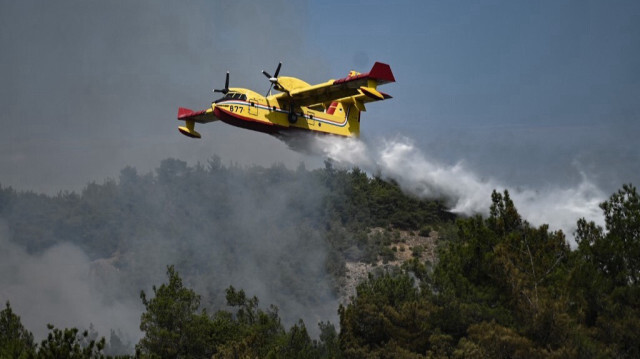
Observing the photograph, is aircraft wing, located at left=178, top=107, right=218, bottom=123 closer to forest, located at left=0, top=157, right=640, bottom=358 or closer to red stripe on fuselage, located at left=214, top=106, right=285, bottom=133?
Result: red stripe on fuselage, located at left=214, top=106, right=285, bottom=133

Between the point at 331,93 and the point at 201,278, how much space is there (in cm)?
6645

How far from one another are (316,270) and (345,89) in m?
56.6

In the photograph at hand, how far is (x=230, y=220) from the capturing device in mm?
117875

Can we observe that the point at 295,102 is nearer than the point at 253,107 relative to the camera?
No

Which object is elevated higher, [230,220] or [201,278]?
[230,220]

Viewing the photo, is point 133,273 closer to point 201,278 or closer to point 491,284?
point 201,278

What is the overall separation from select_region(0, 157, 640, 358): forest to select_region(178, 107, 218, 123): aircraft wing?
9351mm

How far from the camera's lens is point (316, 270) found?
307 ft

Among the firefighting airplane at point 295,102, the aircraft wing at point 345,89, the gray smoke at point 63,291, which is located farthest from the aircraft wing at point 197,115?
the gray smoke at point 63,291

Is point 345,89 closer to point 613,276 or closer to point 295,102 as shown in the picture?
point 295,102

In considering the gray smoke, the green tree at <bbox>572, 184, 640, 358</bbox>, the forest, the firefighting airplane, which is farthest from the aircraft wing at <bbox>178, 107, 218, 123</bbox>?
the gray smoke

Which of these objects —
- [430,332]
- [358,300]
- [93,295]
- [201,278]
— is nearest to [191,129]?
[358,300]

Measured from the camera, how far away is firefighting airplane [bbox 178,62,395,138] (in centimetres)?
3697

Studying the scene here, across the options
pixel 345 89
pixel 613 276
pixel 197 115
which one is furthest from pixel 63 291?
pixel 613 276
